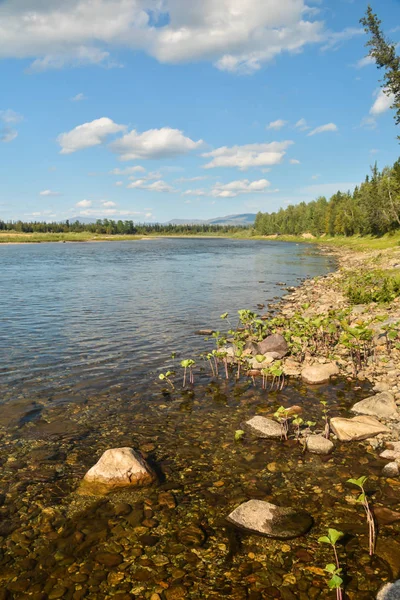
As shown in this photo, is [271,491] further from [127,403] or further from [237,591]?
[127,403]

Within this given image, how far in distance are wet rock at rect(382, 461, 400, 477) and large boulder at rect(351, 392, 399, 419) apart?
2.37 metres

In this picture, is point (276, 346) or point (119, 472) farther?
point (276, 346)

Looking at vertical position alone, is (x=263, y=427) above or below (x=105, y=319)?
below

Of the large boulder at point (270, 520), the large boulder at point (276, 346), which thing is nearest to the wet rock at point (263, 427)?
the large boulder at point (270, 520)

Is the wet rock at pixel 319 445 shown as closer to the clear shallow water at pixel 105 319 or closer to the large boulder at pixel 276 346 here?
the large boulder at pixel 276 346

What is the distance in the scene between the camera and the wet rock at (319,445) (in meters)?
9.07

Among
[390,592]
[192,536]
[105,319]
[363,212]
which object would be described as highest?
[363,212]

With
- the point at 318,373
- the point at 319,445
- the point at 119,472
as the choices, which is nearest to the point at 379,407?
the point at 319,445

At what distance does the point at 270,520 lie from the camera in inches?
264

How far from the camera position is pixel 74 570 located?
19.3 feet

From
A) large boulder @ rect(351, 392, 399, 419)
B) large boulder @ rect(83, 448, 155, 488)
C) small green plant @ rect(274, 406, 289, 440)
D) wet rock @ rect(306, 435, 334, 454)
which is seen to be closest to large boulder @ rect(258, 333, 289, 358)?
large boulder @ rect(351, 392, 399, 419)

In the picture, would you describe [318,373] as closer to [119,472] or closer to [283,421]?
[283,421]

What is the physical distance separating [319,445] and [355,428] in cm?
115

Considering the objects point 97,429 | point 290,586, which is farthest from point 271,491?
point 97,429
